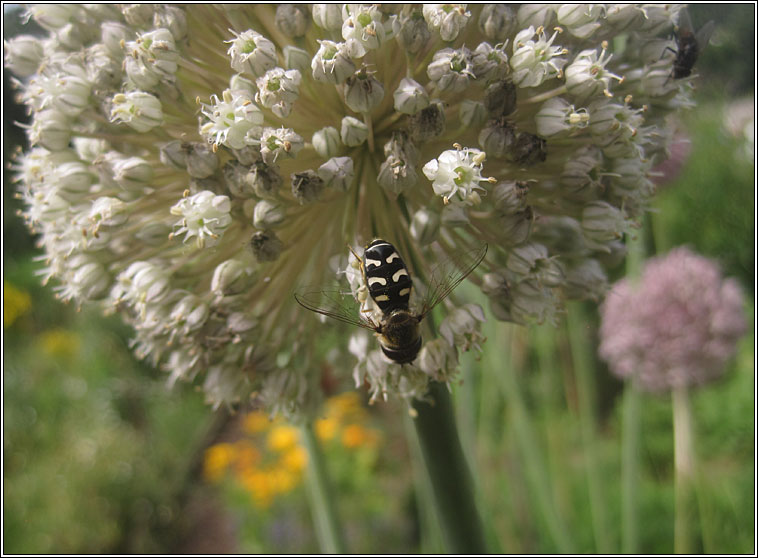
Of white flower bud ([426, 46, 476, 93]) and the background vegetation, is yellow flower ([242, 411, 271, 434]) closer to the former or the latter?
the background vegetation

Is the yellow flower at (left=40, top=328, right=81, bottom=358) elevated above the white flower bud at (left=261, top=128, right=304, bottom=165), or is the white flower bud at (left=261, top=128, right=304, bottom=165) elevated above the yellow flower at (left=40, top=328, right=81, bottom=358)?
the yellow flower at (left=40, top=328, right=81, bottom=358)

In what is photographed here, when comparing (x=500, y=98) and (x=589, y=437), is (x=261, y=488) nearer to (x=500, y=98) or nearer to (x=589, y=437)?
(x=589, y=437)

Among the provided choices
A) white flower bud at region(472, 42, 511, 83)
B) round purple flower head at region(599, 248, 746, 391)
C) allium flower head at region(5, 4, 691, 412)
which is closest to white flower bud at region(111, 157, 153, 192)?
allium flower head at region(5, 4, 691, 412)

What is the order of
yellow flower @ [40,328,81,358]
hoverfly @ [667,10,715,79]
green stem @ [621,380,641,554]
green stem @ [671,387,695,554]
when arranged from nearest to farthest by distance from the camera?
hoverfly @ [667,10,715,79] → green stem @ [621,380,641,554] → green stem @ [671,387,695,554] → yellow flower @ [40,328,81,358]

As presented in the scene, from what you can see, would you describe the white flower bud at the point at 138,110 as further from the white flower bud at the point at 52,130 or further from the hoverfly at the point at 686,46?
the hoverfly at the point at 686,46

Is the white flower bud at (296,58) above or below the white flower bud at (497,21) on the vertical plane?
below

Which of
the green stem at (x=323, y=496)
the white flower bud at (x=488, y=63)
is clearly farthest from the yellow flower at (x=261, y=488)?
the white flower bud at (x=488, y=63)

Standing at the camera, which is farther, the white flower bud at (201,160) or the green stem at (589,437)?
the green stem at (589,437)

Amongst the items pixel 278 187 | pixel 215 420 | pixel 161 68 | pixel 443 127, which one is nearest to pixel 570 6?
pixel 443 127
